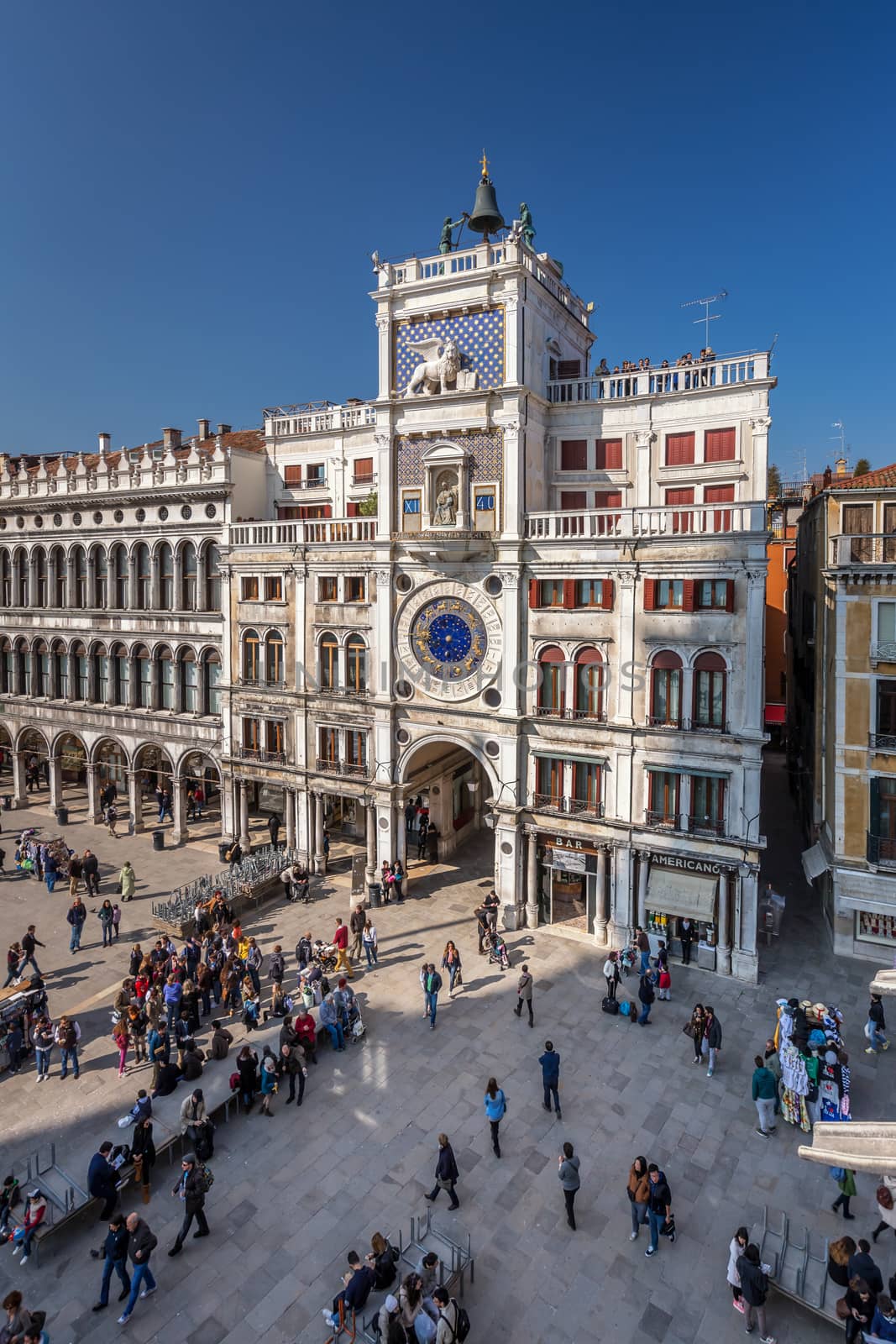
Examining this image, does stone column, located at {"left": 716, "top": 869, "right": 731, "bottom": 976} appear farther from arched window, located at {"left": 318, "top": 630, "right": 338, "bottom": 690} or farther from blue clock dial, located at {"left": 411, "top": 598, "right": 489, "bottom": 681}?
arched window, located at {"left": 318, "top": 630, "right": 338, "bottom": 690}

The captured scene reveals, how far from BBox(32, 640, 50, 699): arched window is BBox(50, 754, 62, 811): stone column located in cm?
404

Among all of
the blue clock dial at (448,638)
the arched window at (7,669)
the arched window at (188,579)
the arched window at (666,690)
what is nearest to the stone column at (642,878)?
the arched window at (666,690)

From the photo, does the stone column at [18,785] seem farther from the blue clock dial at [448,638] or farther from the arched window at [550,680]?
the arched window at [550,680]

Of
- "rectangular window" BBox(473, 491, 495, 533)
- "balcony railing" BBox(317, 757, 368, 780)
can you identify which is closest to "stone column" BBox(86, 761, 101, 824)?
"balcony railing" BBox(317, 757, 368, 780)

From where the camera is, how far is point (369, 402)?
106ft

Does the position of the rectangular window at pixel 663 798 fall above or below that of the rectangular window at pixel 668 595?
below

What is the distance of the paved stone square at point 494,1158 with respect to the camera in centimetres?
1386

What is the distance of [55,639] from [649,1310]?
134 ft

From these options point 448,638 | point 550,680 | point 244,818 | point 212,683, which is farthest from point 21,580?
point 550,680

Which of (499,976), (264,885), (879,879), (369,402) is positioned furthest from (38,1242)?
(369,402)

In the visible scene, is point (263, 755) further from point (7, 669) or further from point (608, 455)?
point (7, 669)

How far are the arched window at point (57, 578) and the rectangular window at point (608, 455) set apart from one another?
2989 centimetres

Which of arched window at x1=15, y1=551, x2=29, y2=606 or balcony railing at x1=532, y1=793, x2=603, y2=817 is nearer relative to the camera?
balcony railing at x1=532, y1=793, x2=603, y2=817

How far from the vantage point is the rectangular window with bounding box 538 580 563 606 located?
28.2m
